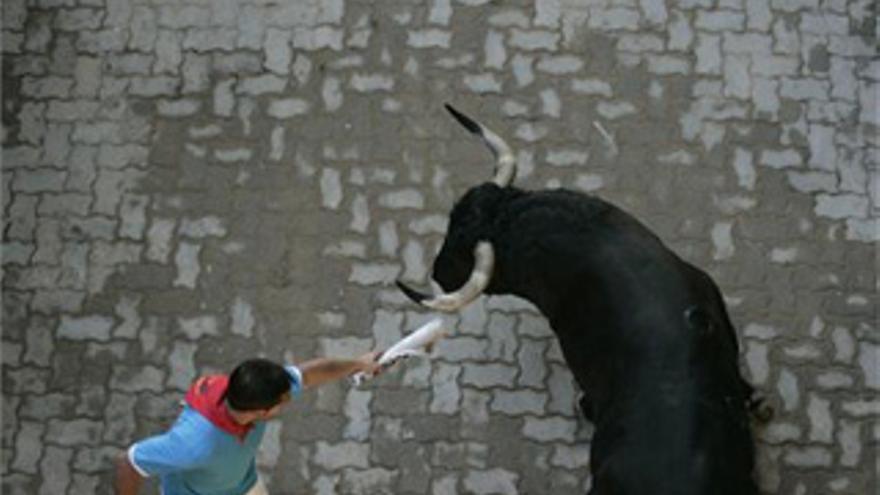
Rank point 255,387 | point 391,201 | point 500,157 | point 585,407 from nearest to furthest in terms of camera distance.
Answer: point 255,387 → point 500,157 → point 585,407 → point 391,201

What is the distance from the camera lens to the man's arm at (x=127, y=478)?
4.81 metres

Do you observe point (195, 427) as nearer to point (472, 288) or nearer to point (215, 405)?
point (215, 405)

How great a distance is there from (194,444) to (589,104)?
3.28m

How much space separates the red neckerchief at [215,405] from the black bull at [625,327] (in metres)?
1.14

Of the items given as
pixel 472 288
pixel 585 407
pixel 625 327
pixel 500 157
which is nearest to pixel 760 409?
pixel 585 407

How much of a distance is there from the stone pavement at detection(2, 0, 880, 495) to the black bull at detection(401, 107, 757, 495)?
2.20 ft

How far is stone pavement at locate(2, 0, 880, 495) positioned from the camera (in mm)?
6520

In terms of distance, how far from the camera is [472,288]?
5.81 meters

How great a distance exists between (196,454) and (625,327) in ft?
5.95

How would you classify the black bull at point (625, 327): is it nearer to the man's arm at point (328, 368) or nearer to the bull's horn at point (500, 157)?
the bull's horn at point (500, 157)

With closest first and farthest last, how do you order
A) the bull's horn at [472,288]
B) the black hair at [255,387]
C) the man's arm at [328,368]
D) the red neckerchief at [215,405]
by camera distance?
the black hair at [255,387]
the red neckerchief at [215,405]
the man's arm at [328,368]
the bull's horn at [472,288]

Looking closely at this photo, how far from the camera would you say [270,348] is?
6.74 metres

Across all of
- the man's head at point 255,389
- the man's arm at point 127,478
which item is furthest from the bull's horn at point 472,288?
the man's arm at point 127,478

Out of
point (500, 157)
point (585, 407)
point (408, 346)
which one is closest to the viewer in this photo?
point (408, 346)
